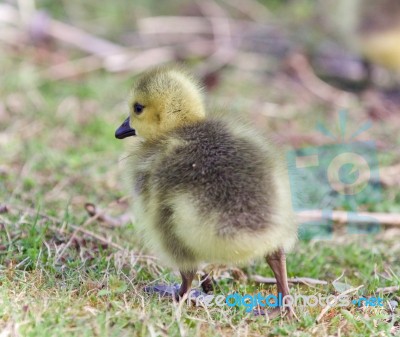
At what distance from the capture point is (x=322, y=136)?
430 cm

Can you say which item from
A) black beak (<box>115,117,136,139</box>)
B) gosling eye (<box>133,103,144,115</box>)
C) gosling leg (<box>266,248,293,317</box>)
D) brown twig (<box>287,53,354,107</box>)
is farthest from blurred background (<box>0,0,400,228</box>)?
gosling leg (<box>266,248,293,317</box>)

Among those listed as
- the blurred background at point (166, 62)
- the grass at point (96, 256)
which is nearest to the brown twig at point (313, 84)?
the blurred background at point (166, 62)

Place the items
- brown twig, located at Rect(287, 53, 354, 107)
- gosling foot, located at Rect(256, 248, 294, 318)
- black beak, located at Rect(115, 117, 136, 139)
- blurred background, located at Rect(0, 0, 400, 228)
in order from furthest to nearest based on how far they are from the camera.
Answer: brown twig, located at Rect(287, 53, 354, 107)
blurred background, located at Rect(0, 0, 400, 228)
black beak, located at Rect(115, 117, 136, 139)
gosling foot, located at Rect(256, 248, 294, 318)

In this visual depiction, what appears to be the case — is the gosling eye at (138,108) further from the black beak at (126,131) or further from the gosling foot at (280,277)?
the gosling foot at (280,277)

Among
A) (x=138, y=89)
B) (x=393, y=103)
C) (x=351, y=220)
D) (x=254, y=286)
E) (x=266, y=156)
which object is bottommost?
(x=393, y=103)

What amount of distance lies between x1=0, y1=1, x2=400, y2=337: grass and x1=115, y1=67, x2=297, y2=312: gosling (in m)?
0.20

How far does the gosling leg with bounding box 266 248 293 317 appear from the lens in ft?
7.13

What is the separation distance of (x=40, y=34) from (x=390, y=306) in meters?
4.07

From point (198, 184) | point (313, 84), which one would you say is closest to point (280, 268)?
point (198, 184)

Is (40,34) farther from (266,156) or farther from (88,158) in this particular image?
(266,156)

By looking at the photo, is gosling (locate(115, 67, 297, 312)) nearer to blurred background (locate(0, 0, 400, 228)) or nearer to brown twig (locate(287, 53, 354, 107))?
blurred background (locate(0, 0, 400, 228))

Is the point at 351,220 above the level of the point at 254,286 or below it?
below

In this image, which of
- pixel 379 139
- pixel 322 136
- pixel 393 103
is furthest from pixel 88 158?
pixel 393 103

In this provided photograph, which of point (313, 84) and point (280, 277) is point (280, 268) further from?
point (313, 84)
